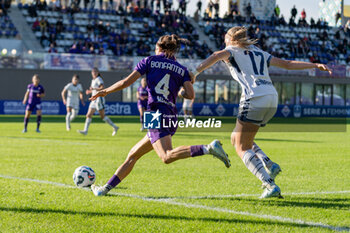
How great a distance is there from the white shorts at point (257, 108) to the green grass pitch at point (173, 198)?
1.02 m

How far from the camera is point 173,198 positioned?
23.4 feet

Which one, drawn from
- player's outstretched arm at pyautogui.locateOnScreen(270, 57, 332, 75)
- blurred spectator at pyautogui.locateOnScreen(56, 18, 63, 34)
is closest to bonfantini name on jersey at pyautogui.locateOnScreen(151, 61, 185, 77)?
player's outstretched arm at pyautogui.locateOnScreen(270, 57, 332, 75)

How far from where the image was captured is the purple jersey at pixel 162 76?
6574mm

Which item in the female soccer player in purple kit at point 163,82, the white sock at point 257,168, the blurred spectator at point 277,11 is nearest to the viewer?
the female soccer player in purple kit at point 163,82

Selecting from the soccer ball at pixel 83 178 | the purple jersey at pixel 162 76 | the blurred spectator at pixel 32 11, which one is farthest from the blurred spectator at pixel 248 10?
the purple jersey at pixel 162 76

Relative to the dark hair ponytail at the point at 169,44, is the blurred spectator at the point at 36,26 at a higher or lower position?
lower

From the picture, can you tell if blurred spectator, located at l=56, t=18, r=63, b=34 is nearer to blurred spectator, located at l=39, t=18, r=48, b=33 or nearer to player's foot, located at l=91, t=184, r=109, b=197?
blurred spectator, located at l=39, t=18, r=48, b=33

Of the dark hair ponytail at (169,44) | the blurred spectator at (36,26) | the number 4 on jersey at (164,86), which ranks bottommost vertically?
the blurred spectator at (36,26)

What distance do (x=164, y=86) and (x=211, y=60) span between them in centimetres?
64

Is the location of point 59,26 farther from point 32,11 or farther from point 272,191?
point 272,191

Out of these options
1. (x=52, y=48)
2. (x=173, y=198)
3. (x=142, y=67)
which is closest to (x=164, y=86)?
(x=142, y=67)

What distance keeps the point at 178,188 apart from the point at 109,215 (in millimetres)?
2166

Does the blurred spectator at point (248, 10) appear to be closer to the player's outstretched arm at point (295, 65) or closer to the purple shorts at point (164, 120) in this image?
the player's outstretched arm at point (295, 65)

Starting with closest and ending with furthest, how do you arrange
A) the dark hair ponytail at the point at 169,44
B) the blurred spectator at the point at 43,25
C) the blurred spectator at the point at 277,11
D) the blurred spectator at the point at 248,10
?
the dark hair ponytail at the point at 169,44 → the blurred spectator at the point at 43,25 → the blurred spectator at the point at 248,10 → the blurred spectator at the point at 277,11
